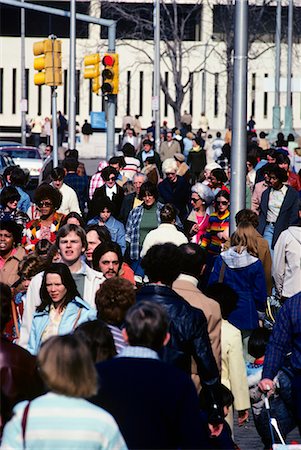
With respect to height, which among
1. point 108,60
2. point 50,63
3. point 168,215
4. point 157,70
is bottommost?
point 168,215

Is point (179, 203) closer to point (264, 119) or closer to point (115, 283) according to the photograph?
point (115, 283)

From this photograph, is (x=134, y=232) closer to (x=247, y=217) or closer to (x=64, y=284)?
(x=247, y=217)

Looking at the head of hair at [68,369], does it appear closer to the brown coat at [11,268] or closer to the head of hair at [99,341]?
the head of hair at [99,341]

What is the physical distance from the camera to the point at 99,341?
6566mm

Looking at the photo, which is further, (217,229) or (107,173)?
(107,173)

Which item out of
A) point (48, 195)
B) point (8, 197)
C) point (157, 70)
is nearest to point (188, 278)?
point (48, 195)

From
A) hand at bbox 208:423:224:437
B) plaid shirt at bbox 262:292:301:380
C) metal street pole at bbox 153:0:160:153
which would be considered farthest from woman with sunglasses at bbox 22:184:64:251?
metal street pole at bbox 153:0:160:153

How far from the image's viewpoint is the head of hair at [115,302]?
7.66m

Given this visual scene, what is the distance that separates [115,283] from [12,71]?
64.0 m

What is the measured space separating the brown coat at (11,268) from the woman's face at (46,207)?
176 cm

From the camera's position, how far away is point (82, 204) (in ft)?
65.3

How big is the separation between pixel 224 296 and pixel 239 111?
4362mm

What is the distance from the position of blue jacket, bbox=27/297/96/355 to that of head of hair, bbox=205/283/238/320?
1.87 m

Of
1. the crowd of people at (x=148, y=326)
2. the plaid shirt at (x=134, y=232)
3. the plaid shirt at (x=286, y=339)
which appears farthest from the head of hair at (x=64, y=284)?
the plaid shirt at (x=134, y=232)
